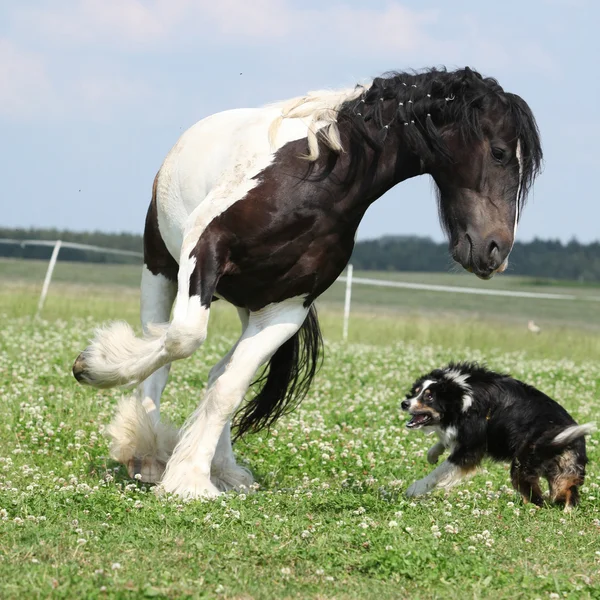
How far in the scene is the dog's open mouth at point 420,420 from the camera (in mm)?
7914

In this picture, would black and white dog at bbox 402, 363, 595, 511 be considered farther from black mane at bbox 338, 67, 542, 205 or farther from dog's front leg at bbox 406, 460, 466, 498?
black mane at bbox 338, 67, 542, 205

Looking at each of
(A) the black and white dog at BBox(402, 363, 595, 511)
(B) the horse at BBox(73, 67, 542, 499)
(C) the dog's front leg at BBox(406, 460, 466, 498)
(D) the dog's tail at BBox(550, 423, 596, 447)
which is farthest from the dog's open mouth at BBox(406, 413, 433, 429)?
(B) the horse at BBox(73, 67, 542, 499)

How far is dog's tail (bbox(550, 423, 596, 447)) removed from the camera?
23.9 feet

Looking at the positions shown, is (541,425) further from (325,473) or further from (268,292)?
(268,292)

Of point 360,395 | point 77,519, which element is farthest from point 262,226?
point 360,395

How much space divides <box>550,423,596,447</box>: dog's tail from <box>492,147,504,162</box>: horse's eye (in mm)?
2173

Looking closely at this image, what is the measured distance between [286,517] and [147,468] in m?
1.74

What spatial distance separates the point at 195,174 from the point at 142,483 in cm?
232

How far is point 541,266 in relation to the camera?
4756 centimetres

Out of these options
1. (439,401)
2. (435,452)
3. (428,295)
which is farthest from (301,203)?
(428,295)

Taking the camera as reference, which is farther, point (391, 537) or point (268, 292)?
point (268, 292)

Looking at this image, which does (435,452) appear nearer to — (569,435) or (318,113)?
(569,435)

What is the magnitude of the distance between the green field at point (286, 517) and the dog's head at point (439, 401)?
1.85 ft

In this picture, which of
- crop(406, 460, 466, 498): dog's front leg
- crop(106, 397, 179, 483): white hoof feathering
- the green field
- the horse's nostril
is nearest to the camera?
the green field
